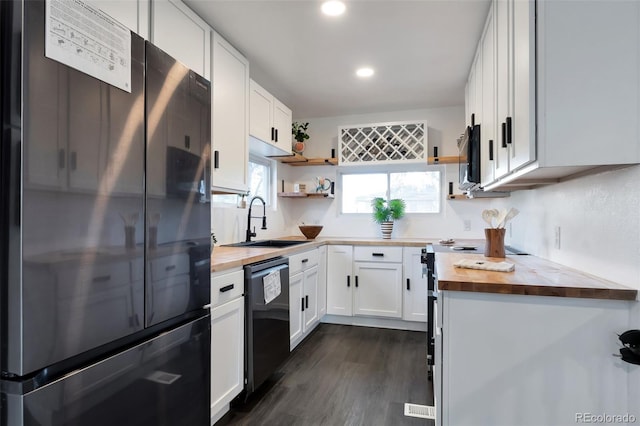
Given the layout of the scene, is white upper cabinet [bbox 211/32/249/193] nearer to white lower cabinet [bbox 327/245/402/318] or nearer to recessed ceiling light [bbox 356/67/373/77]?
recessed ceiling light [bbox 356/67/373/77]

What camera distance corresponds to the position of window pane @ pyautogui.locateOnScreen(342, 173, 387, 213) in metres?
4.35

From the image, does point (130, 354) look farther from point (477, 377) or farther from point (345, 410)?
point (345, 410)

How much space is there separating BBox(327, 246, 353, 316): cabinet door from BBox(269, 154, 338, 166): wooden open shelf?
3.47 feet

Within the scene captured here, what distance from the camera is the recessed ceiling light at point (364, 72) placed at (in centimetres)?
297

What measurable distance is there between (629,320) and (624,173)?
0.51 m

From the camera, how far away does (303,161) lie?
4195mm

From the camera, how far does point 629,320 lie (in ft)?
3.96

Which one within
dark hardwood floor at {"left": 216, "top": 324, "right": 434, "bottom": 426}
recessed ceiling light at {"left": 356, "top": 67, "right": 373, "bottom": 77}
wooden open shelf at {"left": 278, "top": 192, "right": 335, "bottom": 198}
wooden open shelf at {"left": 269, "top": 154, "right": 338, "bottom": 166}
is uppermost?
recessed ceiling light at {"left": 356, "top": 67, "right": 373, "bottom": 77}

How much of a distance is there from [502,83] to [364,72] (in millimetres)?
1468

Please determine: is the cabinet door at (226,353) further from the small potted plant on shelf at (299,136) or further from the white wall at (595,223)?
the small potted plant on shelf at (299,136)

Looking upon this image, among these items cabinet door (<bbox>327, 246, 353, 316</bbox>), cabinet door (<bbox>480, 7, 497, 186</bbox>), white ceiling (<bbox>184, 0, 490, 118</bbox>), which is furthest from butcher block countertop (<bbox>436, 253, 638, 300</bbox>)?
cabinet door (<bbox>327, 246, 353, 316</bbox>)

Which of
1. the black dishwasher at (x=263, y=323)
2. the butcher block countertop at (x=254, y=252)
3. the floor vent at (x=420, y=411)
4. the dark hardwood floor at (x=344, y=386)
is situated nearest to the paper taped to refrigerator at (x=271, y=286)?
the black dishwasher at (x=263, y=323)

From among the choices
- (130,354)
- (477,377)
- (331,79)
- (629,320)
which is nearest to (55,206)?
(130,354)

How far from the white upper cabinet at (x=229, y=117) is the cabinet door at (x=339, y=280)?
143 cm
